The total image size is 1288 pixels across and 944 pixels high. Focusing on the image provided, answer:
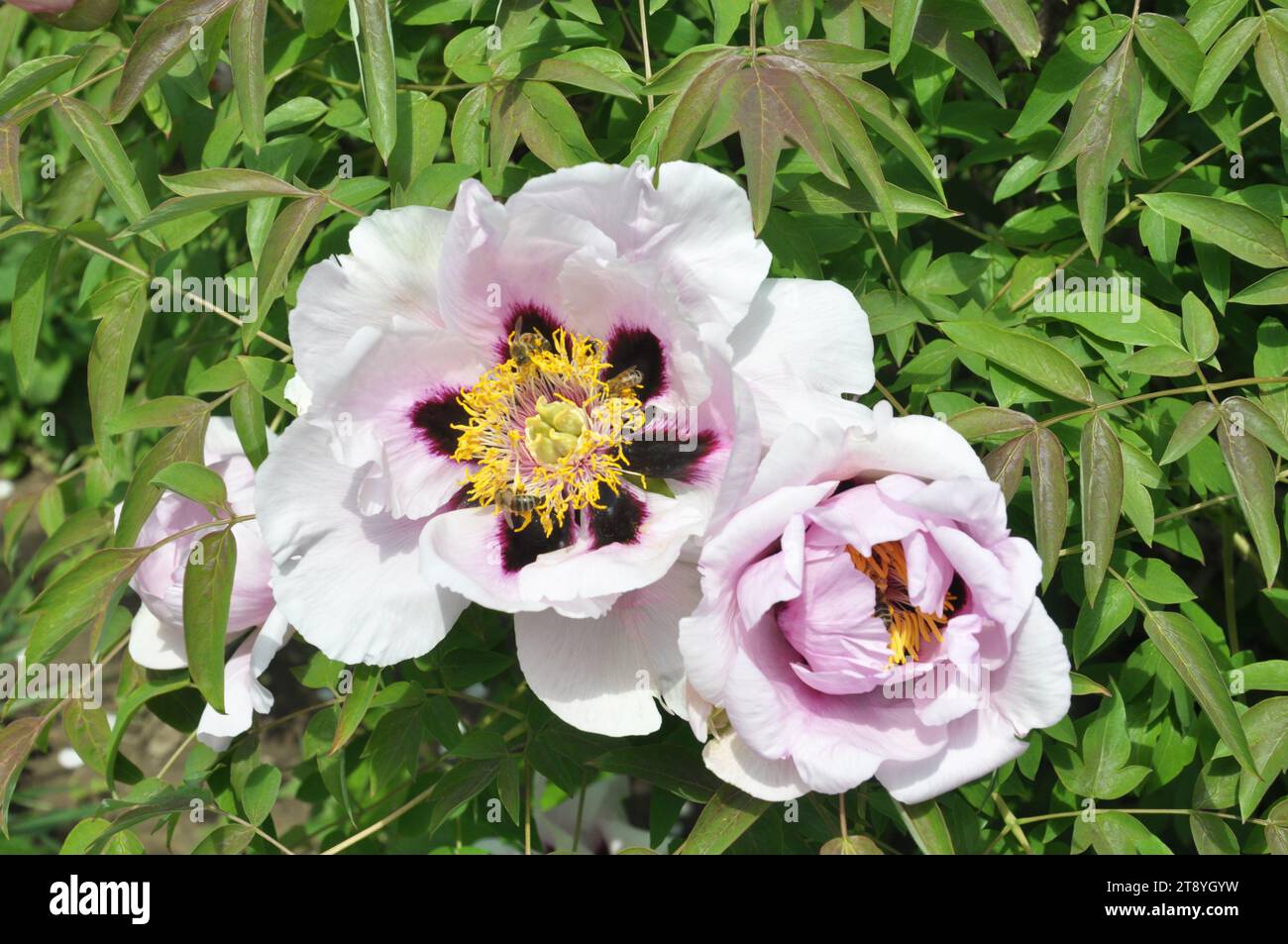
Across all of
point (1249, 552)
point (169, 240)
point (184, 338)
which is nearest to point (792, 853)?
point (1249, 552)

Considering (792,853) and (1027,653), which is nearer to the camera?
(1027,653)

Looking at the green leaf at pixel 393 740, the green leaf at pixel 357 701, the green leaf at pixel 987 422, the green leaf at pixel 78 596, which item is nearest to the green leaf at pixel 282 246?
the green leaf at pixel 78 596

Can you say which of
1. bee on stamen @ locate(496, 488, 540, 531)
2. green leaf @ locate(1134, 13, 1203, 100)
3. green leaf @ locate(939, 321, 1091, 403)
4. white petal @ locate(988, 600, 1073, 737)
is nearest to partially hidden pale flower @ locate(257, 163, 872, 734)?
bee on stamen @ locate(496, 488, 540, 531)

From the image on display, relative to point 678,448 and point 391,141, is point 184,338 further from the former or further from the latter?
point 678,448

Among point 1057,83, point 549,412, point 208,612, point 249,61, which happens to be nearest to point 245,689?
point 208,612

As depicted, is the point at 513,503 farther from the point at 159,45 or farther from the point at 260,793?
the point at 159,45

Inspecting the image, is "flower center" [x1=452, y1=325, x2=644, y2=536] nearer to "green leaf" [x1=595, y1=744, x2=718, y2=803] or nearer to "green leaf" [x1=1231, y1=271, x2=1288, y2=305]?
"green leaf" [x1=595, y1=744, x2=718, y2=803]

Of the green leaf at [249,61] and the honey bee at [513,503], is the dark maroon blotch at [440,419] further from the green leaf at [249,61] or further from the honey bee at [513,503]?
the green leaf at [249,61]
